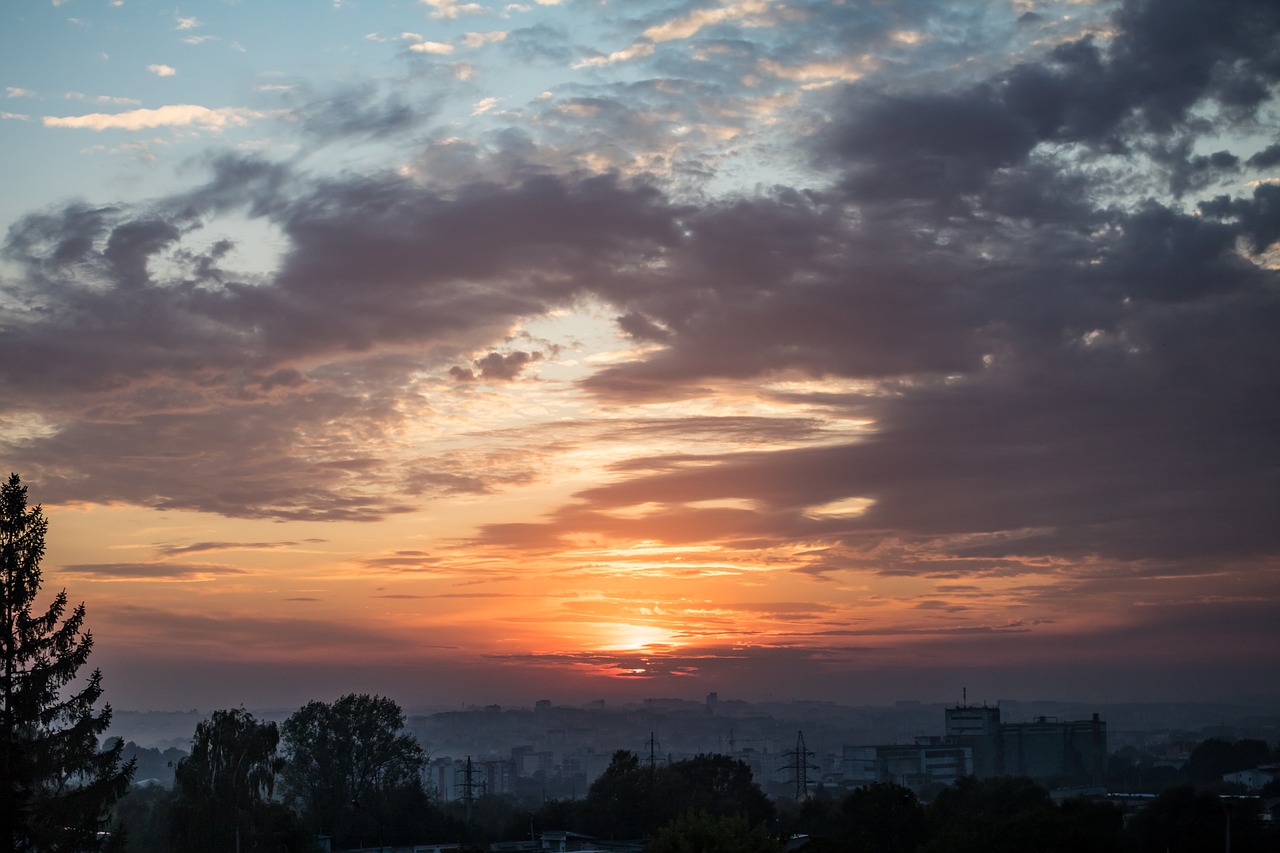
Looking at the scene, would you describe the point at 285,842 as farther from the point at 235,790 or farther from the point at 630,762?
the point at 630,762

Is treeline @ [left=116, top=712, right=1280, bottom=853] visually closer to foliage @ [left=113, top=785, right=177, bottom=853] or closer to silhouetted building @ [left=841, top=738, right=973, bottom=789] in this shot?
foliage @ [left=113, top=785, right=177, bottom=853]

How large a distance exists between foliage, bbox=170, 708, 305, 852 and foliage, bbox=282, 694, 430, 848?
1918 centimetres

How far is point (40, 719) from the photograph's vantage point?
104 feet

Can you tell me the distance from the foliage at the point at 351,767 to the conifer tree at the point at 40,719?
5374 cm

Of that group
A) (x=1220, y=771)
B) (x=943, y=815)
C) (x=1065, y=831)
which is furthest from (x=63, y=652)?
(x=1220, y=771)

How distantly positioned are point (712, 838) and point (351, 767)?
60712 mm

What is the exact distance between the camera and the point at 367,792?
302 feet

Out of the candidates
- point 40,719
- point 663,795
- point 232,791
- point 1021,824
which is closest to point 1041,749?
point 663,795

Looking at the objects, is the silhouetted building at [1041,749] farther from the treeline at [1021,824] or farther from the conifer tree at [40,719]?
the conifer tree at [40,719]

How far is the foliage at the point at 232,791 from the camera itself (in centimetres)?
6228

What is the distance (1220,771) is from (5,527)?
142528 mm

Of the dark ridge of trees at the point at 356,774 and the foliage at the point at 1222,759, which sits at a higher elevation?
the dark ridge of trees at the point at 356,774

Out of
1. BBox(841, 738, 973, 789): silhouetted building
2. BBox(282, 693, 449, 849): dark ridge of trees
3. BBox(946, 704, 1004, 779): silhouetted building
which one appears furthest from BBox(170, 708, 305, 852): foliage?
BBox(946, 704, 1004, 779): silhouetted building

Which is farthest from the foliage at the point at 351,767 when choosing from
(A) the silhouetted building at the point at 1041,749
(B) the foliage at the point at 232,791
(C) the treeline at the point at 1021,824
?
(A) the silhouetted building at the point at 1041,749
